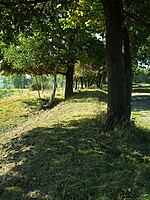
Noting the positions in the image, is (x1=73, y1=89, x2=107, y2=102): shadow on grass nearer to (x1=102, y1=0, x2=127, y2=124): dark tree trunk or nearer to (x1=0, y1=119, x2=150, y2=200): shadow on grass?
(x1=102, y1=0, x2=127, y2=124): dark tree trunk

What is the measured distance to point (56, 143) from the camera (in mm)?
8898

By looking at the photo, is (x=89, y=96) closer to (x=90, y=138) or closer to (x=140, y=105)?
(x=140, y=105)

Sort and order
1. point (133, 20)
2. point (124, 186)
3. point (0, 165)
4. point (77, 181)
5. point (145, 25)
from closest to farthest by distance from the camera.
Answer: point (124, 186), point (77, 181), point (0, 165), point (145, 25), point (133, 20)

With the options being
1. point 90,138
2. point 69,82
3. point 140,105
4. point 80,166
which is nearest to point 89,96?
point 140,105

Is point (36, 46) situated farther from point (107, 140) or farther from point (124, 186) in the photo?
point (124, 186)

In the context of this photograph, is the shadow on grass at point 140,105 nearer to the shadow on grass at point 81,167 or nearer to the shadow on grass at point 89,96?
the shadow on grass at point 89,96

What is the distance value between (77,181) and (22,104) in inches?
886

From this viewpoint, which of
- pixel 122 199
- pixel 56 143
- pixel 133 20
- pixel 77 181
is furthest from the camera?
pixel 133 20

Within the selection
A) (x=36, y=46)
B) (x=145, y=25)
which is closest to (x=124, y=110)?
(x=145, y=25)

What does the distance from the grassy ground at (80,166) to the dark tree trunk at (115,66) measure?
669 mm

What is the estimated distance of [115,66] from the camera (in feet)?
32.1

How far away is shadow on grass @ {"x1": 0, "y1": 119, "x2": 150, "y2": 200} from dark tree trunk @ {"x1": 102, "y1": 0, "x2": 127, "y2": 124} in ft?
2.77

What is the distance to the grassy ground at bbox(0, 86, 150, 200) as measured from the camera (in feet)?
18.5

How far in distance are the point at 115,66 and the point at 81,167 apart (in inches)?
165
